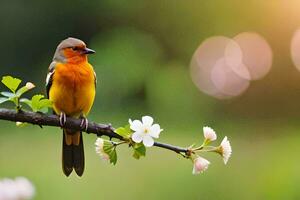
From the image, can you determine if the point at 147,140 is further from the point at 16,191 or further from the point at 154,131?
the point at 16,191

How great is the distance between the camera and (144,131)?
124 cm

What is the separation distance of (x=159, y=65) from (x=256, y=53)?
1.26 meters

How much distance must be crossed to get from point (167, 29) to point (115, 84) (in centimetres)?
142

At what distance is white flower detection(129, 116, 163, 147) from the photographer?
4.06ft

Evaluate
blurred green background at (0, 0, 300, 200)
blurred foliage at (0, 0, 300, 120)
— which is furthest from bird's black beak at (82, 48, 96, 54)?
blurred foliage at (0, 0, 300, 120)

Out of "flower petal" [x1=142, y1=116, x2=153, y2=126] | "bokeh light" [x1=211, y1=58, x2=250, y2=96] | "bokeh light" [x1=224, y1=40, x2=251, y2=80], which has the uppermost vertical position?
"bokeh light" [x1=224, y1=40, x2=251, y2=80]

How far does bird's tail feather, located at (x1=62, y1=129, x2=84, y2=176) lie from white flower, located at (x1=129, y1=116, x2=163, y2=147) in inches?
16.2

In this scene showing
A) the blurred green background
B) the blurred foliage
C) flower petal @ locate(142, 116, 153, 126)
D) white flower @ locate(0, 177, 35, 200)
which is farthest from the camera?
the blurred foliage

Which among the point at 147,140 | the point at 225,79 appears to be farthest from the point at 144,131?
the point at 225,79

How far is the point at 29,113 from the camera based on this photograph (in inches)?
50.4

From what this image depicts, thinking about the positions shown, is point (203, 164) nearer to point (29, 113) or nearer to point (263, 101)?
point (29, 113)

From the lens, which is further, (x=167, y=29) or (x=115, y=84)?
(x=167, y=29)

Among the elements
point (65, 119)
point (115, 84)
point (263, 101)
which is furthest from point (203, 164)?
point (263, 101)

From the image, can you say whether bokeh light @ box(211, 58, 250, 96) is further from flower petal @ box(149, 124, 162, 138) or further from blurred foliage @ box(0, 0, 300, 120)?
flower petal @ box(149, 124, 162, 138)
